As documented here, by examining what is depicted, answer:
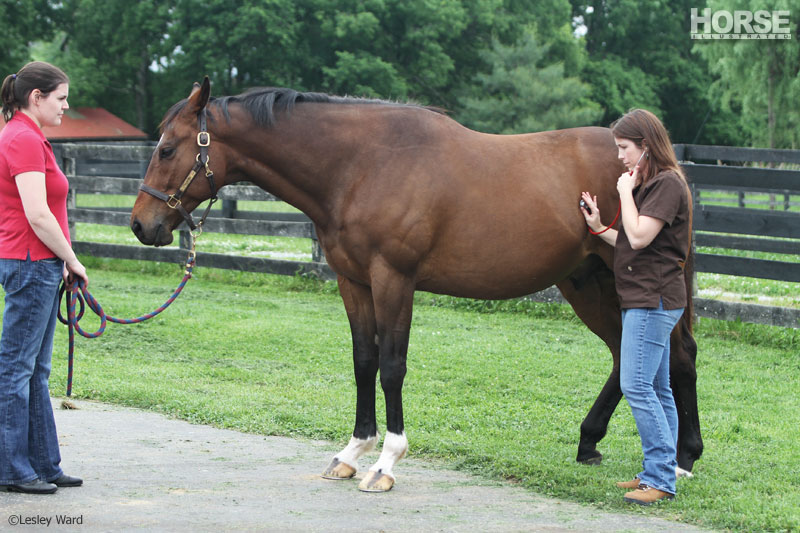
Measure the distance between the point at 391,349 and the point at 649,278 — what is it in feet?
4.51

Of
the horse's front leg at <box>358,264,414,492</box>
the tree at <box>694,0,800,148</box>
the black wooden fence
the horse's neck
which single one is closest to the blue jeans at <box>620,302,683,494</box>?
the horse's front leg at <box>358,264,414,492</box>

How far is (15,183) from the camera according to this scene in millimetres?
4023

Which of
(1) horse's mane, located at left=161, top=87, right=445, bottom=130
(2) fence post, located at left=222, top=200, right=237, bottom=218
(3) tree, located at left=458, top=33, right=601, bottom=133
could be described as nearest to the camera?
(1) horse's mane, located at left=161, top=87, right=445, bottom=130

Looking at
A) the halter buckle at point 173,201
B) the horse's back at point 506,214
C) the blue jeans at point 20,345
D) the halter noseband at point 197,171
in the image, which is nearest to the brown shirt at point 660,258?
the horse's back at point 506,214

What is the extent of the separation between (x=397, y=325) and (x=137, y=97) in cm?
4593

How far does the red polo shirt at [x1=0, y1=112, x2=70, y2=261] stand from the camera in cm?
395

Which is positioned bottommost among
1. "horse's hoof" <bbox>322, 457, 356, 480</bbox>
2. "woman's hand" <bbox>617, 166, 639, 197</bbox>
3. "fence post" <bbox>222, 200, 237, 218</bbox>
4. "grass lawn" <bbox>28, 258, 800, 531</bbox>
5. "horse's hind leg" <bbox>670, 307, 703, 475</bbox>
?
"grass lawn" <bbox>28, 258, 800, 531</bbox>

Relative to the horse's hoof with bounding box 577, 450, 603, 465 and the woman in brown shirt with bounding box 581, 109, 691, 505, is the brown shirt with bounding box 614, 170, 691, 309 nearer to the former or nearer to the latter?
the woman in brown shirt with bounding box 581, 109, 691, 505

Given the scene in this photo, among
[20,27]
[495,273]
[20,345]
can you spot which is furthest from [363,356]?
[20,27]

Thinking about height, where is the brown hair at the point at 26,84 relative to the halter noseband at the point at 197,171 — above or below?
above

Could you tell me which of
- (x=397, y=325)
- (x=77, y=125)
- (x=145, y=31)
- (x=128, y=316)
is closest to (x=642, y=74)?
(x=145, y=31)

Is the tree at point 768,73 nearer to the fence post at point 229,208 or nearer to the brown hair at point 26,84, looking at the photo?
the fence post at point 229,208

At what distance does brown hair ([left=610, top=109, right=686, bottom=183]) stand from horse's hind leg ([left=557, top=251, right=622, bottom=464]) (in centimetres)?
91

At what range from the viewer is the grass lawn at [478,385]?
4.67 metres
